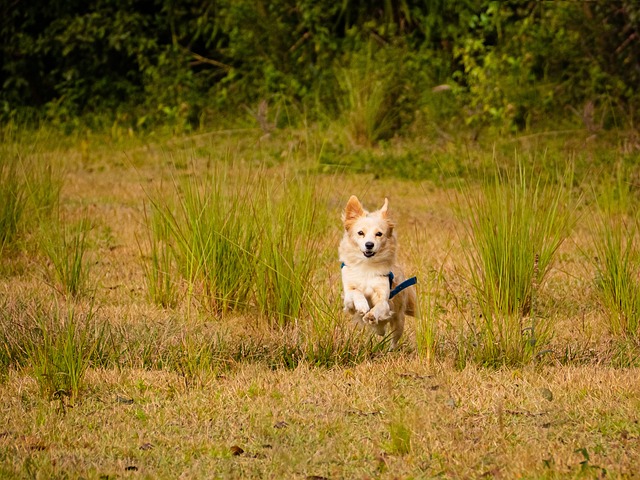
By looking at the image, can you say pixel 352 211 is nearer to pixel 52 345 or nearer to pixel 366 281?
pixel 366 281

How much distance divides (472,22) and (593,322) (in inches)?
356

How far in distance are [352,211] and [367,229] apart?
24 centimetres

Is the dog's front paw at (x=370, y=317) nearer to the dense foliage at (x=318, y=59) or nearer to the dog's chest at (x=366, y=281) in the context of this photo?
the dog's chest at (x=366, y=281)

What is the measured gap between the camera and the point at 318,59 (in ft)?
51.8

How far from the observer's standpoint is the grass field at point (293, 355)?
14.0 ft

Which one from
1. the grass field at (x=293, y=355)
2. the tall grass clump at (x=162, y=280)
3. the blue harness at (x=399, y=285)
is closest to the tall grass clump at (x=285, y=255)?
the grass field at (x=293, y=355)

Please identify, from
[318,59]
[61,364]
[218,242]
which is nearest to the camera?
[61,364]

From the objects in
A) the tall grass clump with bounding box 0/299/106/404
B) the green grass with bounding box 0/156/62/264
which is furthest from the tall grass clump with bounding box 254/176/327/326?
the green grass with bounding box 0/156/62/264

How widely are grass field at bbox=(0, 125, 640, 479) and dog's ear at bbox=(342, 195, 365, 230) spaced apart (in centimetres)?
29

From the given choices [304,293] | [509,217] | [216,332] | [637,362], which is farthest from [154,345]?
[637,362]

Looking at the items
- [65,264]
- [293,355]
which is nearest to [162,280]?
[65,264]

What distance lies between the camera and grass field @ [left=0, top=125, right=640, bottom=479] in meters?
4.26

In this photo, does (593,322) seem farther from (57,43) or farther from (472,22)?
(57,43)

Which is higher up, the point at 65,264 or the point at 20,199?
the point at 20,199
